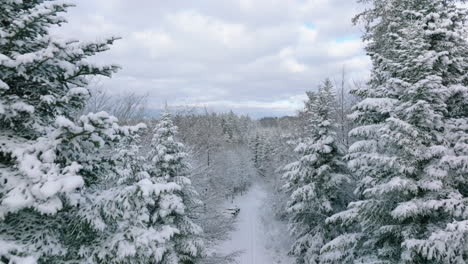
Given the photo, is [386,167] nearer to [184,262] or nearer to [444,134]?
[444,134]

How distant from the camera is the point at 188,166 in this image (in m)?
14.1

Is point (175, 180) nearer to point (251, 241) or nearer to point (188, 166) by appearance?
point (188, 166)

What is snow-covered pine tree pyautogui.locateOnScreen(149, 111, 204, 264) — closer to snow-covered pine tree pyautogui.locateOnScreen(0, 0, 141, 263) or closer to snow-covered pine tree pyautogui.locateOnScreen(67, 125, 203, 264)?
snow-covered pine tree pyautogui.locateOnScreen(67, 125, 203, 264)

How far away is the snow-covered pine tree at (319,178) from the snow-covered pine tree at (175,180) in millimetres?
5150

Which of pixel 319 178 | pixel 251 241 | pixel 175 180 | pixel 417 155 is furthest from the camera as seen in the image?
pixel 251 241

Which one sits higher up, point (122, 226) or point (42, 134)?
point (42, 134)

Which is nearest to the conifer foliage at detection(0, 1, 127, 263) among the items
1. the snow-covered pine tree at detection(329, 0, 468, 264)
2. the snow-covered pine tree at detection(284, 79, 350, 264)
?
the snow-covered pine tree at detection(329, 0, 468, 264)

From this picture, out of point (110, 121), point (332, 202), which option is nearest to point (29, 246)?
point (110, 121)

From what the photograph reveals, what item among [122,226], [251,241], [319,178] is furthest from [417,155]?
[251,241]

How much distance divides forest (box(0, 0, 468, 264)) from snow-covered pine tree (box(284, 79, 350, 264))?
0.07 metres

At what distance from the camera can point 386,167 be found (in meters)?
8.59

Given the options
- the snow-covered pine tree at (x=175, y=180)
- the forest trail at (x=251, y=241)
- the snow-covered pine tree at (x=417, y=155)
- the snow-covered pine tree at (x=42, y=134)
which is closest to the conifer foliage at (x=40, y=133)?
the snow-covered pine tree at (x=42, y=134)

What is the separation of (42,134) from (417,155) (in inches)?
315

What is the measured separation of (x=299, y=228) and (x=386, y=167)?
31.7ft
